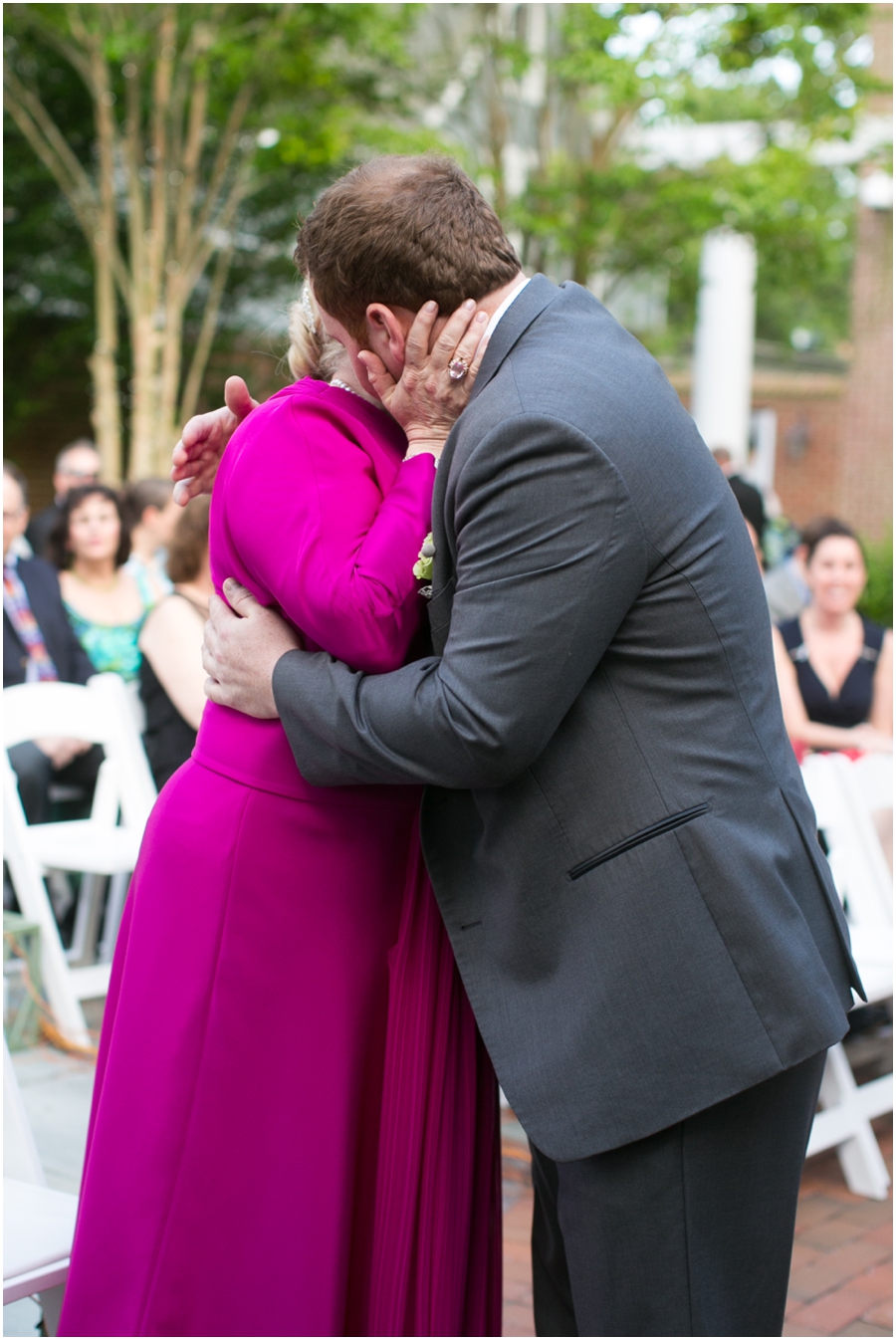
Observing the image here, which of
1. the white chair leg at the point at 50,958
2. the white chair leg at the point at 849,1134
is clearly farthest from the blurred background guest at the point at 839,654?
the white chair leg at the point at 50,958

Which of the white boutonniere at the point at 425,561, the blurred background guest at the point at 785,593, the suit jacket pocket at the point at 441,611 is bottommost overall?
the blurred background guest at the point at 785,593

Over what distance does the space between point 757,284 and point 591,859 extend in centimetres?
1336

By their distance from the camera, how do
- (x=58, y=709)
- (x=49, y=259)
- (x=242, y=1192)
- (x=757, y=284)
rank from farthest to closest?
(x=49, y=259) < (x=757, y=284) < (x=58, y=709) < (x=242, y=1192)

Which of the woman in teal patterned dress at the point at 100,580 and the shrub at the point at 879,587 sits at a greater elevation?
the woman in teal patterned dress at the point at 100,580

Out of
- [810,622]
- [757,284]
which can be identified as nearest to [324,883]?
[810,622]

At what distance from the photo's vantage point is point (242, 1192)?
199 centimetres

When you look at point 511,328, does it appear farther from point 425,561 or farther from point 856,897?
point 856,897

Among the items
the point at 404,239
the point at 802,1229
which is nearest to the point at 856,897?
the point at 802,1229

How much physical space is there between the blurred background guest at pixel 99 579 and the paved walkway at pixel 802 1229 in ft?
8.12

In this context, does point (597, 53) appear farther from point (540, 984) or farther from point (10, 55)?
point (540, 984)

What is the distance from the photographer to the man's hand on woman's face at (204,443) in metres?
2.22

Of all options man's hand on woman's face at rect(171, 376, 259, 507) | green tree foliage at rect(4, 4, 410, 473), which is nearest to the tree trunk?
green tree foliage at rect(4, 4, 410, 473)

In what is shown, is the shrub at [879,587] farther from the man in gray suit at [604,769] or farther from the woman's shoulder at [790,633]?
the man in gray suit at [604,769]

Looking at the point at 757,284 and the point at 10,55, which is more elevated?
the point at 10,55
